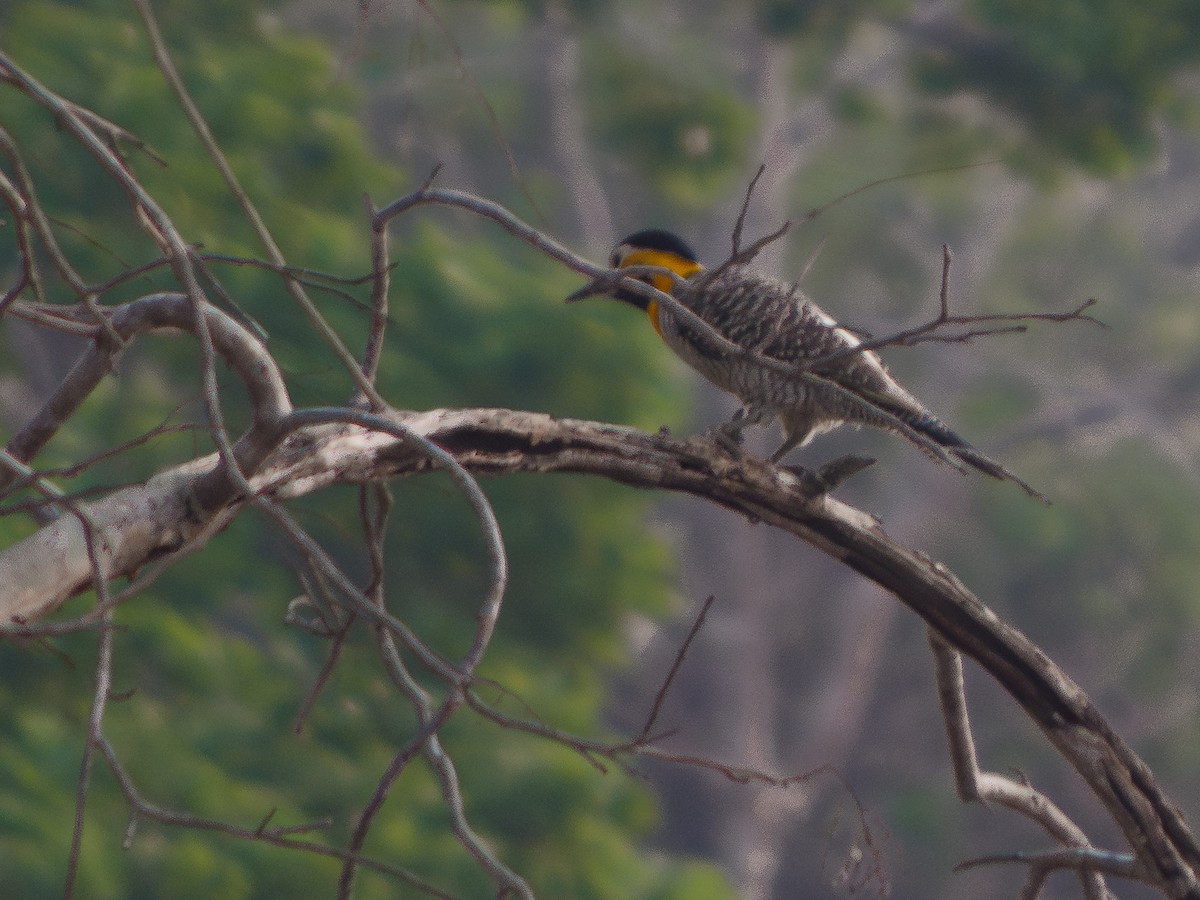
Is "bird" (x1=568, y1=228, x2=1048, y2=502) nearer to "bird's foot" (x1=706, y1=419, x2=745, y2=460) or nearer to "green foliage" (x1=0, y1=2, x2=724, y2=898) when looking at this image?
"bird's foot" (x1=706, y1=419, x2=745, y2=460)

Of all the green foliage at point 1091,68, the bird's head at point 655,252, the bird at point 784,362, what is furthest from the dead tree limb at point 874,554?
the green foliage at point 1091,68

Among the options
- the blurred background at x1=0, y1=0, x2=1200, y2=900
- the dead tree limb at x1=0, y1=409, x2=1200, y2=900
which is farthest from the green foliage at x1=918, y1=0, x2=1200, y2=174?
the dead tree limb at x1=0, y1=409, x2=1200, y2=900

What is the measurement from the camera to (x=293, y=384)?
1653 millimetres

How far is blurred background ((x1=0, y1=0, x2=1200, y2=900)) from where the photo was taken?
4020mm

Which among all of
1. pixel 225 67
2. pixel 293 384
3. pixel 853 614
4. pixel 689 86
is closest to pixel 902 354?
pixel 853 614

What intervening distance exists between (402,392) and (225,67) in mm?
1185

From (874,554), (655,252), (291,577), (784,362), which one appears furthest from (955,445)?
(291,577)

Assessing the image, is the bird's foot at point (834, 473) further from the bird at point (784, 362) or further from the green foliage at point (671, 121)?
the green foliage at point (671, 121)

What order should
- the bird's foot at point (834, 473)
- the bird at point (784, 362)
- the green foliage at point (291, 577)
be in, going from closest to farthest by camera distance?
the bird's foot at point (834, 473)
the bird at point (784, 362)
the green foliage at point (291, 577)

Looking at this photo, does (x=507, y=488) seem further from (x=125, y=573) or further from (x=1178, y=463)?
(x=1178, y=463)

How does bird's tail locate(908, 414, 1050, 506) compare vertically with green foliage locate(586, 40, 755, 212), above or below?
below

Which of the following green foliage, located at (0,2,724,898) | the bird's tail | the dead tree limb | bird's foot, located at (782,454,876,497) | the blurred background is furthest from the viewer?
the blurred background

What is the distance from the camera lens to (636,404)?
16.2 feet

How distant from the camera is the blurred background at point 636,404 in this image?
4020mm
